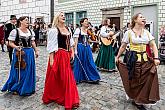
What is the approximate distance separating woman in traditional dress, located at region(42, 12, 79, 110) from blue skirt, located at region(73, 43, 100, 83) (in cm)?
165

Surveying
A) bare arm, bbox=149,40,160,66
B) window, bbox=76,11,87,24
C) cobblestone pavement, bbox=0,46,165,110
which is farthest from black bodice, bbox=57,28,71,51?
window, bbox=76,11,87,24

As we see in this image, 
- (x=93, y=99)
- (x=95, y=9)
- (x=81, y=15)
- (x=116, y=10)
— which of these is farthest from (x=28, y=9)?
(x=93, y=99)

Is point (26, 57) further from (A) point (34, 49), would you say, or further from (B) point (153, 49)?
(B) point (153, 49)

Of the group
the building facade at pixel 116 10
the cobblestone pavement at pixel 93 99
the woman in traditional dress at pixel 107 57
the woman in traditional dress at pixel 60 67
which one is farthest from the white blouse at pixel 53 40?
the building facade at pixel 116 10

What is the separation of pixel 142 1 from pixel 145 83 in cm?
1034

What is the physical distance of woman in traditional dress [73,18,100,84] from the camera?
6.36 metres

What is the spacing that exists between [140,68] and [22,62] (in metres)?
2.30

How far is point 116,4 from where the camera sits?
15.4m

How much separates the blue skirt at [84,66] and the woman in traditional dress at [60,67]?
1650 millimetres

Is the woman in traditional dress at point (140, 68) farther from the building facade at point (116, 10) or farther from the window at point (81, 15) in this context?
the window at point (81, 15)

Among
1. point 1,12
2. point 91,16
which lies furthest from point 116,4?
point 1,12

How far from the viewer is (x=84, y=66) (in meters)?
6.47

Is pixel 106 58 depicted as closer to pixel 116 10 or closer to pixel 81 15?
pixel 116 10

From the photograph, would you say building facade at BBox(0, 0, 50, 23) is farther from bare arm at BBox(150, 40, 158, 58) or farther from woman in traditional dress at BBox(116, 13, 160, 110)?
bare arm at BBox(150, 40, 158, 58)
